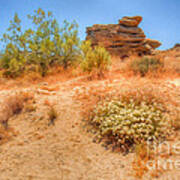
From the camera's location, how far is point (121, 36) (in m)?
14.9

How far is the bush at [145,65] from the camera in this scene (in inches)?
251

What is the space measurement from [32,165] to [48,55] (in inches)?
250

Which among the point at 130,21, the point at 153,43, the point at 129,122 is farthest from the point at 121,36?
the point at 129,122

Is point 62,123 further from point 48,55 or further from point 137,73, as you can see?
point 48,55

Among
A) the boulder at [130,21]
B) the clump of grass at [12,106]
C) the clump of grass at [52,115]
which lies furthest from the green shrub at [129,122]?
the boulder at [130,21]

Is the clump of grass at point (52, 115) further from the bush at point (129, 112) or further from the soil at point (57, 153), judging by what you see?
the bush at point (129, 112)

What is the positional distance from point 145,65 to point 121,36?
29.8 feet

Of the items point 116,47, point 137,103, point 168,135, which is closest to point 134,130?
point 168,135

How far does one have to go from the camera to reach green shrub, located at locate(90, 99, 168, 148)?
292cm

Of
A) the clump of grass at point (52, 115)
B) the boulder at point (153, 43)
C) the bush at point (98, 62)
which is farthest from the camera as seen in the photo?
the boulder at point (153, 43)

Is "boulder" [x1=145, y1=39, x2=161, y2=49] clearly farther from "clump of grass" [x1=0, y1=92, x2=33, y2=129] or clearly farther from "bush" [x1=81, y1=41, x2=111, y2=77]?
"clump of grass" [x1=0, y1=92, x2=33, y2=129]

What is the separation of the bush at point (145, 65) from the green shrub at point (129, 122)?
9.77ft

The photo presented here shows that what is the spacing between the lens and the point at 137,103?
3.61 meters

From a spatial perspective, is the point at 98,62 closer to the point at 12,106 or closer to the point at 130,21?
the point at 12,106
